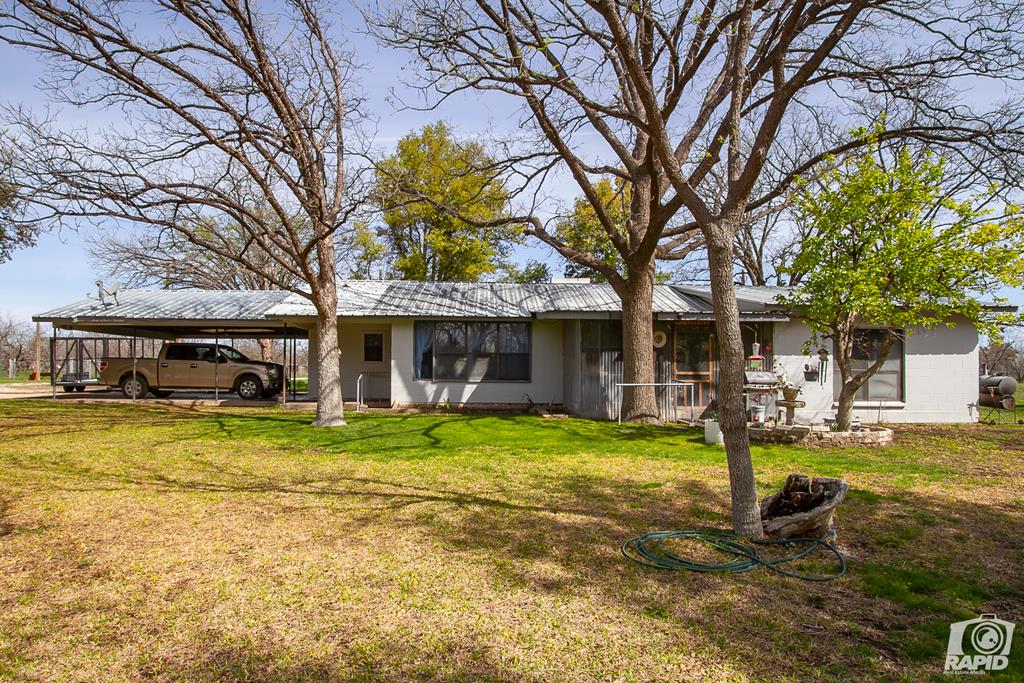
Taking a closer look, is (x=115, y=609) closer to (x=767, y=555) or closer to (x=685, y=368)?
(x=767, y=555)

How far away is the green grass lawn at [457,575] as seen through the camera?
3.00 m

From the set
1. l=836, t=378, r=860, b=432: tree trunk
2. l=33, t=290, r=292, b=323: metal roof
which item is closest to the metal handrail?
l=836, t=378, r=860, b=432: tree trunk

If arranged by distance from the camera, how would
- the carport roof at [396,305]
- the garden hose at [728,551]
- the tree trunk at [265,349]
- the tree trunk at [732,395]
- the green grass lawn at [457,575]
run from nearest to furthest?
the green grass lawn at [457,575], the garden hose at [728,551], the tree trunk at [732,395], the carport roof at [396,305], the tree trunk at [265,349]

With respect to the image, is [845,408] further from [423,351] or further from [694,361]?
[423,351]

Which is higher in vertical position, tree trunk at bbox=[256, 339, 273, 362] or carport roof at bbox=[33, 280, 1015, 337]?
carport roof at bbox=[33, 280, 1015, 337]

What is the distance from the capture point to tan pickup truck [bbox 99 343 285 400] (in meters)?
17.8

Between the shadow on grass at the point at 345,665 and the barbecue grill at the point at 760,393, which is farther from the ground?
the barbecue grill at the point at 760,393

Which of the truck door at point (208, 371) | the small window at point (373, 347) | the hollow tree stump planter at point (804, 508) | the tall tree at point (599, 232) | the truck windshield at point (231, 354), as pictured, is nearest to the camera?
the hollow tree stump planter at point (804, 508)

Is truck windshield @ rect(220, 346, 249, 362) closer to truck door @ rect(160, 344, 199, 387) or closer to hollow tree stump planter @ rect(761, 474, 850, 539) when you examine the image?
truck door @ rect(160, 344, 199, 387)

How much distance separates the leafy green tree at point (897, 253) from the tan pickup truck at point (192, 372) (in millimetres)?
14194

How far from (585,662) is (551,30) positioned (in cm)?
895

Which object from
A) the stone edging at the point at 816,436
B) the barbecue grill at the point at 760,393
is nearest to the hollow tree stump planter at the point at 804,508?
the barbecue grill at the point at 760,393

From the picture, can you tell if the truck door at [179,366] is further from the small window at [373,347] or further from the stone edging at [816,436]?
the stone edging at [816,436]

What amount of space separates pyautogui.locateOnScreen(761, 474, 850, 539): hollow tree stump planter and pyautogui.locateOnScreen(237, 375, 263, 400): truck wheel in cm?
1587
